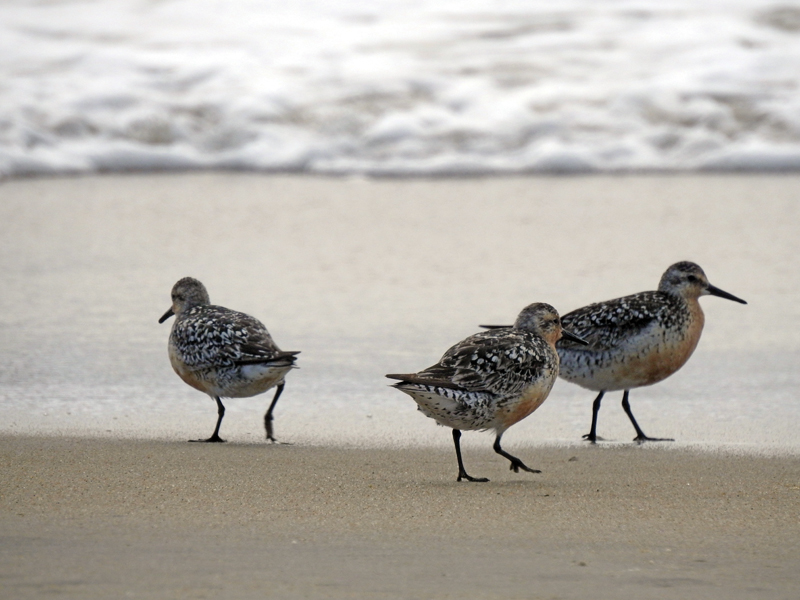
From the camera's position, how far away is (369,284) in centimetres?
868

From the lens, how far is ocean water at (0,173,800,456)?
247 inches

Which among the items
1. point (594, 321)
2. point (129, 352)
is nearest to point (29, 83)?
point (129, 352)

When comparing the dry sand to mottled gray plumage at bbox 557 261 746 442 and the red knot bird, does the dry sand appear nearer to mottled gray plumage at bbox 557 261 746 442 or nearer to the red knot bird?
the red knot bird

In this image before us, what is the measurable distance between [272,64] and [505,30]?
3.64 meters

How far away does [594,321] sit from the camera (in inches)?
264

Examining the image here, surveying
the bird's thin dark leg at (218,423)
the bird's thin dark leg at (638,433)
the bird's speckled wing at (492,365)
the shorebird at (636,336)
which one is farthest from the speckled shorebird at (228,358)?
the bird's thin dark leg at (638,433)

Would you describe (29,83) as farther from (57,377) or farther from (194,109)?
(57,377)

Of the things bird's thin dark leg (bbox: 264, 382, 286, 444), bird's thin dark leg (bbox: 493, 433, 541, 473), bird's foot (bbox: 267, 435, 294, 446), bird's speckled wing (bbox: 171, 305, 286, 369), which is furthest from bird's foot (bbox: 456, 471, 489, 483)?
bird's speckled wing (bbox: 171, 305, 286, 369)

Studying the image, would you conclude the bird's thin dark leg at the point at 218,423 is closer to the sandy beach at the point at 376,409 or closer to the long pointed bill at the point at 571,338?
the sandy beach at the point at 376,409

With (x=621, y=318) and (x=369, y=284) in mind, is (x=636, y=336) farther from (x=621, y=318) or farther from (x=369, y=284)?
(x=369, y=284)

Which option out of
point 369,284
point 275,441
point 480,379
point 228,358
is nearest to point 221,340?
point 228,358

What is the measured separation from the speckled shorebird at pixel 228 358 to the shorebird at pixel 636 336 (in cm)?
165

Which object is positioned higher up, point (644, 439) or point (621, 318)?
point (621, 318)

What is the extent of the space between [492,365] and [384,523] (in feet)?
4.12
